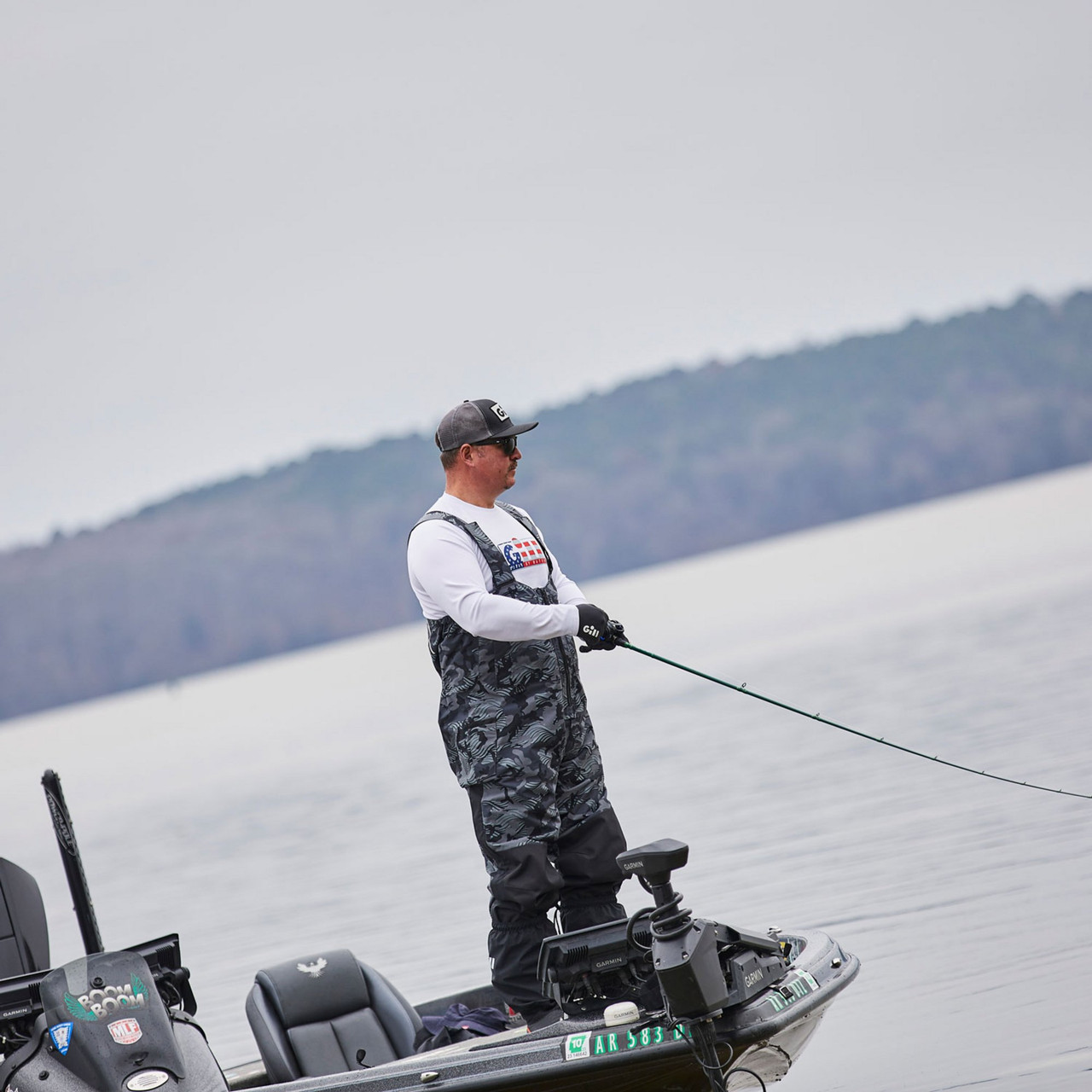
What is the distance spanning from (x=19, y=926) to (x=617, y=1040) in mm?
1911

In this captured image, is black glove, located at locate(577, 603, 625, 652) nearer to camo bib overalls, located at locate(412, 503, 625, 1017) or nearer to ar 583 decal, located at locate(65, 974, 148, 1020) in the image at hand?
camo bib overalls, located at locate(412, 503, 625, 1017)

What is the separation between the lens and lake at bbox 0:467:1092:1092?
534cm

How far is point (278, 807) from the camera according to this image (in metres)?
16.4

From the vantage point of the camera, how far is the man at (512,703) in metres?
4.33

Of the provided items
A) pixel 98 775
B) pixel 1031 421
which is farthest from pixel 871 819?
pixel 1031 421

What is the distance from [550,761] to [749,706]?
483 inches

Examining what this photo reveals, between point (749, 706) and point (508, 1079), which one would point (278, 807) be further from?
point (508, 1079)

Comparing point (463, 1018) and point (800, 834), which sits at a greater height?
point (463, 1018)

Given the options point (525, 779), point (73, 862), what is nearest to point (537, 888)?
point (525, 779)

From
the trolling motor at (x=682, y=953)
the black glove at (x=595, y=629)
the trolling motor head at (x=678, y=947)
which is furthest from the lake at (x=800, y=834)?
the black glove at (x=595, y=629)

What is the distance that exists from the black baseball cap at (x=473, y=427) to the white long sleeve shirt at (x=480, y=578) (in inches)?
6.6

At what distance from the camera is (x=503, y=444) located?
4.59 meters

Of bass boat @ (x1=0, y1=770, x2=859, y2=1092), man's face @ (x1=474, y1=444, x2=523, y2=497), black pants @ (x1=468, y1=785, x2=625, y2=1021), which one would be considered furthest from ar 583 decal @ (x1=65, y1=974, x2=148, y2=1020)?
man's face @ (x1=474, y1=444, x2=523, y2=497)

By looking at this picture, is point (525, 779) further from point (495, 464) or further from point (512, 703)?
point (495, 464)
